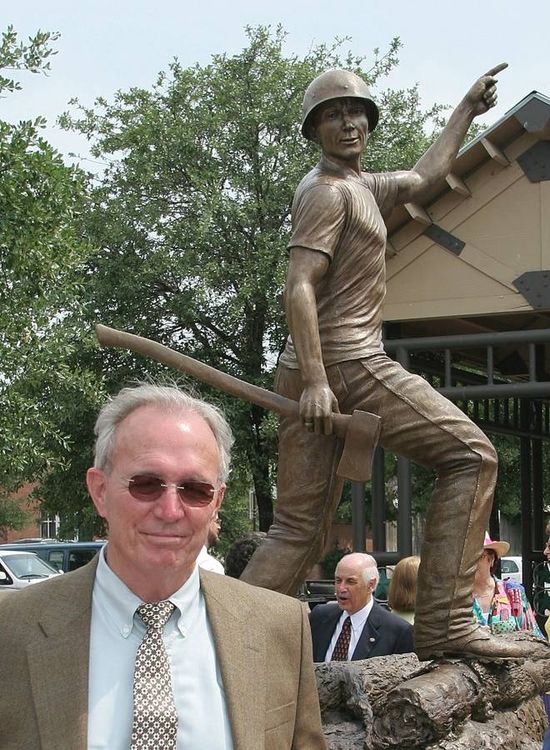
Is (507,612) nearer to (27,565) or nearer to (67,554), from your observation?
(27,565)

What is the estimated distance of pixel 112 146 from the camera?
1057 inches

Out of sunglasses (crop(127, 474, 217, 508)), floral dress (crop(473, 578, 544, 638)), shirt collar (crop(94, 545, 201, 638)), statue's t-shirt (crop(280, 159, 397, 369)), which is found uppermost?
statue's t-shirt (crop(280, 159, 397, 369))

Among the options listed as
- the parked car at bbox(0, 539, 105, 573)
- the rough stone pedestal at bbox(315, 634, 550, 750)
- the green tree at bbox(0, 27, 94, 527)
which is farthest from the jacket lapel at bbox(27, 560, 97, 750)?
the parked car at bbox(0, 539, 105, 573)

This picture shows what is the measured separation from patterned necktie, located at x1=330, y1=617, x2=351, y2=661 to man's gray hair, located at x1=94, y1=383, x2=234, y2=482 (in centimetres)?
359

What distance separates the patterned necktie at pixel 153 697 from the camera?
7.82 feet

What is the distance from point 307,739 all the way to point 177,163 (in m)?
24.1

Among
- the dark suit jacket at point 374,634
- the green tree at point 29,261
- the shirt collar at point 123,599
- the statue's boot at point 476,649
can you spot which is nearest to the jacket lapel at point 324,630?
the dark suit jacket at point 374,634

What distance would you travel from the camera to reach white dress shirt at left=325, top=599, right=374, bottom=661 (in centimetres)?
611

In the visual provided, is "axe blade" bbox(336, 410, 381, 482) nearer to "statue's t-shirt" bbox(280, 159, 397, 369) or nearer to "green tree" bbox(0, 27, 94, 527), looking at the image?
"statue's t-shirt" bbox(280, 159, 397, 369)

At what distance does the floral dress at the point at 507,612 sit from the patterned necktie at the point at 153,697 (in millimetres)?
4597

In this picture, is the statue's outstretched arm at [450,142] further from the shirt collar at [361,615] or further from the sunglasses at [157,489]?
the sunglasses at [157,489]

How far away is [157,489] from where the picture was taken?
8.33 feet

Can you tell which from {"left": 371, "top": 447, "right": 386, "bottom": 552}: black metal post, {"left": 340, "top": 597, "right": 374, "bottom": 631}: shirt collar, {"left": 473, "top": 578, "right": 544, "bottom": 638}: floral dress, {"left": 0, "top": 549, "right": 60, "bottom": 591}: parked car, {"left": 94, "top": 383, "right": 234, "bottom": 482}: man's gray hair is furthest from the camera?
{"left": 0, "top": 549, "right": 60, "bottom": 591}: parked car

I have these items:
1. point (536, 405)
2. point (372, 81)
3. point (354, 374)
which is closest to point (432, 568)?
point (354, 374)
